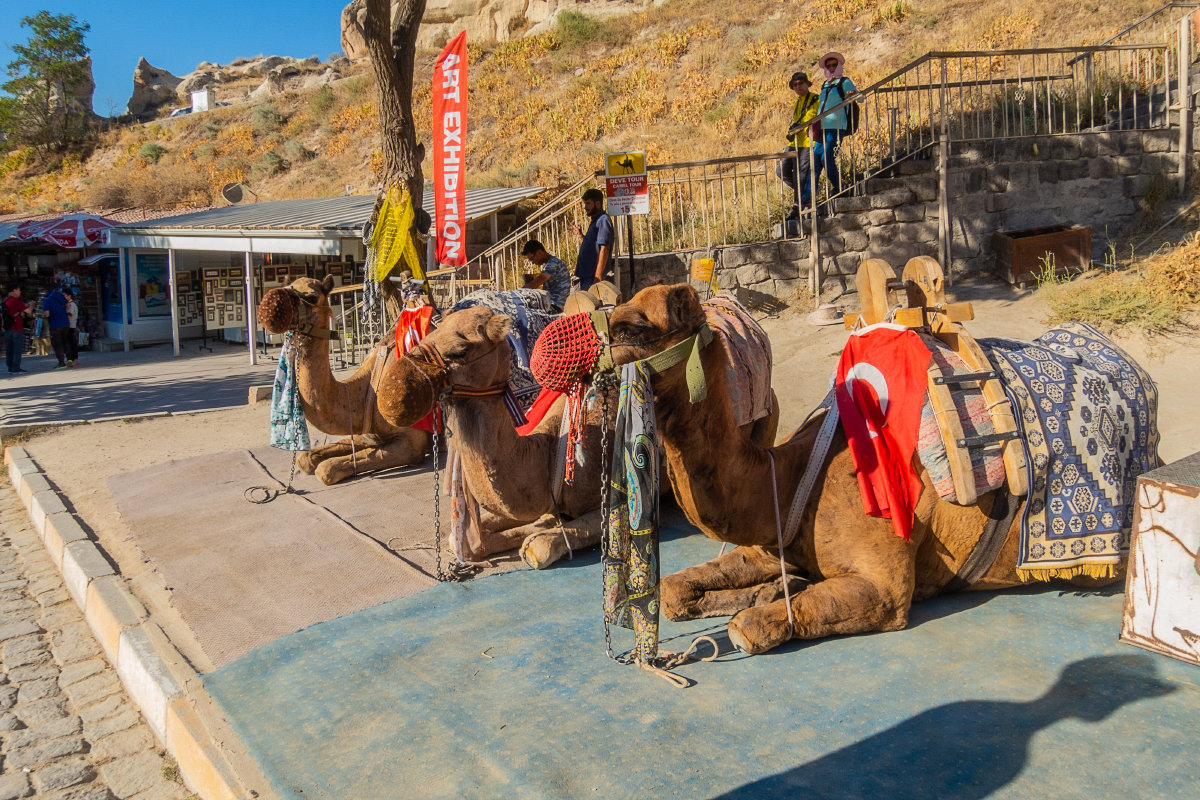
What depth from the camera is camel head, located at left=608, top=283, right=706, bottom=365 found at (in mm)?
3574

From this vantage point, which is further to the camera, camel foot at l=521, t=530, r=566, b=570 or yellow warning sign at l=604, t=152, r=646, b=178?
yellow warning sign at l=604, t=152, r=646, b=178

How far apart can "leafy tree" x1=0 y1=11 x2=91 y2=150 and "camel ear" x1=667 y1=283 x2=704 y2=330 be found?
56.8 meters

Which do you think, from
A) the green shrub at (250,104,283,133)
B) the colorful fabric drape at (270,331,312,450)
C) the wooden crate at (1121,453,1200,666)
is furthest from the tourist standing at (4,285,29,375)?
the green shrub at (250,104,283,133)

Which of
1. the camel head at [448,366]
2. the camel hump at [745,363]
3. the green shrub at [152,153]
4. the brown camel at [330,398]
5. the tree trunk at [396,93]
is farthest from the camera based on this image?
the green shrub at [152,153]

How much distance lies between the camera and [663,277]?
524 inches

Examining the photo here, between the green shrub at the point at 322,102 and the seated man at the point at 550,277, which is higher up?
the green shrub at the point at 322,102

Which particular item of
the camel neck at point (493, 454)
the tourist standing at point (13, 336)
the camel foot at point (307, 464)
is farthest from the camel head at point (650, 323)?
the tourist standing at point (13, 336)

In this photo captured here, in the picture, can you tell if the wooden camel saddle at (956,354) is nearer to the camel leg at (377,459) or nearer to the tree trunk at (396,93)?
the camel leg at (377,459)

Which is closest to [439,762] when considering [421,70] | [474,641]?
[474,641]

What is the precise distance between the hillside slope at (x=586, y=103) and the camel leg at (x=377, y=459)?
17772 mm

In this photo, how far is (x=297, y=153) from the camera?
133ft

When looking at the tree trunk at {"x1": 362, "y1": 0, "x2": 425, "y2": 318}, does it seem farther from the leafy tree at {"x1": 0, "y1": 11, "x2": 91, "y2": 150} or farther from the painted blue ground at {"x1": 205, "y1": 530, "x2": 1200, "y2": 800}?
the leafy tree at {"x1": 0, "y1": 11, "x2": 91, "y2": 150}

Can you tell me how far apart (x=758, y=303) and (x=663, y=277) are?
1392 millimetres

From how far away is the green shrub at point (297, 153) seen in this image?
40531 mm
